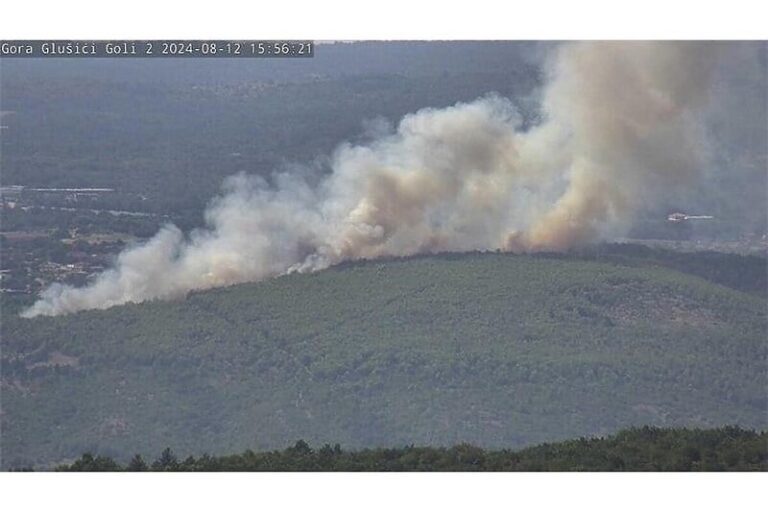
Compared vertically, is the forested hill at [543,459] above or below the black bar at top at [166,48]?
below

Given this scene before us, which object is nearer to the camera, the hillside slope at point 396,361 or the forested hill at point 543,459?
the forested hill at point 543,459

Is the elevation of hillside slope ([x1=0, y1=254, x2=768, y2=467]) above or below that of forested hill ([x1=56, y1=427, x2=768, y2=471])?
above

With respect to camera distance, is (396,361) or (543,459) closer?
(543,459)

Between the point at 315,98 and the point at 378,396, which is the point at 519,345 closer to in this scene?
the point at 378,396

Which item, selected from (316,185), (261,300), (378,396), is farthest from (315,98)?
(378,396)
